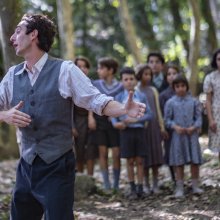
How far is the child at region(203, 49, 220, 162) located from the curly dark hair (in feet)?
11.6

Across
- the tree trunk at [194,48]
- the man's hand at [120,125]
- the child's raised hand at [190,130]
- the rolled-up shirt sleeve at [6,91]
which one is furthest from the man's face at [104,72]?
the tree trunk at [194,48]

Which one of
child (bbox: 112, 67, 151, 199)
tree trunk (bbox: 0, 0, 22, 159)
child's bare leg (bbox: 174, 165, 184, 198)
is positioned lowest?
child's bare leg (bbox: 174, 165, 184, 198)

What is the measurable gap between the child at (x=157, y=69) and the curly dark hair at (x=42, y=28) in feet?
14.0

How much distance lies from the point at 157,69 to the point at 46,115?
180 inches

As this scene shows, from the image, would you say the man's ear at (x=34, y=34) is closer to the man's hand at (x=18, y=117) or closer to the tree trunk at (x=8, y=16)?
the man's hand at (x=18, y=117)

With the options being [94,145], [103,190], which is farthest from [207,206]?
[94,145]

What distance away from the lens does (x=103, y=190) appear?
279 inches

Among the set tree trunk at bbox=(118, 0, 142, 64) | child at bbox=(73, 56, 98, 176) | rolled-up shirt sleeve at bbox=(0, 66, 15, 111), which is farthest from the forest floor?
tree trunk at bbox=(118, 0, 142, 64)

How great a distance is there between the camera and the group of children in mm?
6367

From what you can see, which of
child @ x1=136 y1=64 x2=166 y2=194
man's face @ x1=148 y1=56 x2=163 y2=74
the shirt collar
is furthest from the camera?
man's face @ x1=148 y1=56 x2=163 y2=74

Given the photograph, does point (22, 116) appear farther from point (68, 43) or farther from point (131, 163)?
point (68, 43)

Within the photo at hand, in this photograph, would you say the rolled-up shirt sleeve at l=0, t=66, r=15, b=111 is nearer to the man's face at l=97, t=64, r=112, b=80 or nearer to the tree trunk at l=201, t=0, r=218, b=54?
the man's face at l=97, t=64, r=112, b=80

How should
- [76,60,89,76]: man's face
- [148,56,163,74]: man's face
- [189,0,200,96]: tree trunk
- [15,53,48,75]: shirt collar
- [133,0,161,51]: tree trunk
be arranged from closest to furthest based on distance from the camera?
[15,53,48,75]: shirt collar → [76,60,89,76]: man's face → [148,56,163,74]: man's face → [189,0,200,96]: tree trunk → [133,0,161,51]: tree trunk

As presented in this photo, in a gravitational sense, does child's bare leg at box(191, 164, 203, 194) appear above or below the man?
below
